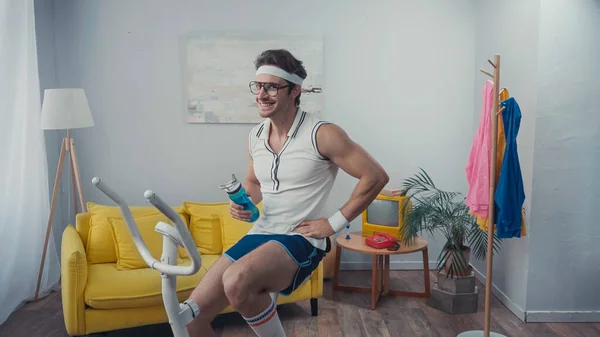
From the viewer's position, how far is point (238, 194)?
6.45ft

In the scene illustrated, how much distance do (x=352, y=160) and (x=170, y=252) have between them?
2.51 ft

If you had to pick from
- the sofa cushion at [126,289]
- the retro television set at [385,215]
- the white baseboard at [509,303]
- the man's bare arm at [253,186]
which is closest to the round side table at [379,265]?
the retro television set at [385,215]

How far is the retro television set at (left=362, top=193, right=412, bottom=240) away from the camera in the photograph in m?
3.77

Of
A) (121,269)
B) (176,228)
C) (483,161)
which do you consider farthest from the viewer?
(121,269)

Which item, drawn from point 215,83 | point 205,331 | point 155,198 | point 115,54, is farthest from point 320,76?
point 155,198

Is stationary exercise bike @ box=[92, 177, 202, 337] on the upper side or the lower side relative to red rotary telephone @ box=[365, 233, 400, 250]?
upper

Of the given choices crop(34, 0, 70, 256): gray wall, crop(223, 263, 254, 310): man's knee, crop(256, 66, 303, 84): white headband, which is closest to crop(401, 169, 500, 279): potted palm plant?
crop(256, 66, 303, 84): white headband

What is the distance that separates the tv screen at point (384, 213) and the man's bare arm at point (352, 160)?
5.92ft

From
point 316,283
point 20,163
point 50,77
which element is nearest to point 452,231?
point 316,283

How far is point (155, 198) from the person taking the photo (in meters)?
1.29

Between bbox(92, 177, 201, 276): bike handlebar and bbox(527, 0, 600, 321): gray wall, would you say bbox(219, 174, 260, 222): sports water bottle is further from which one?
bbox(527, 0, 600, 321): gray wall

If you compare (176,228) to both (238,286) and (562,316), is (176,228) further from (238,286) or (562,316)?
(562,316)

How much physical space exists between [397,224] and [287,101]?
78.1 inches

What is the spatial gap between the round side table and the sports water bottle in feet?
5.27
